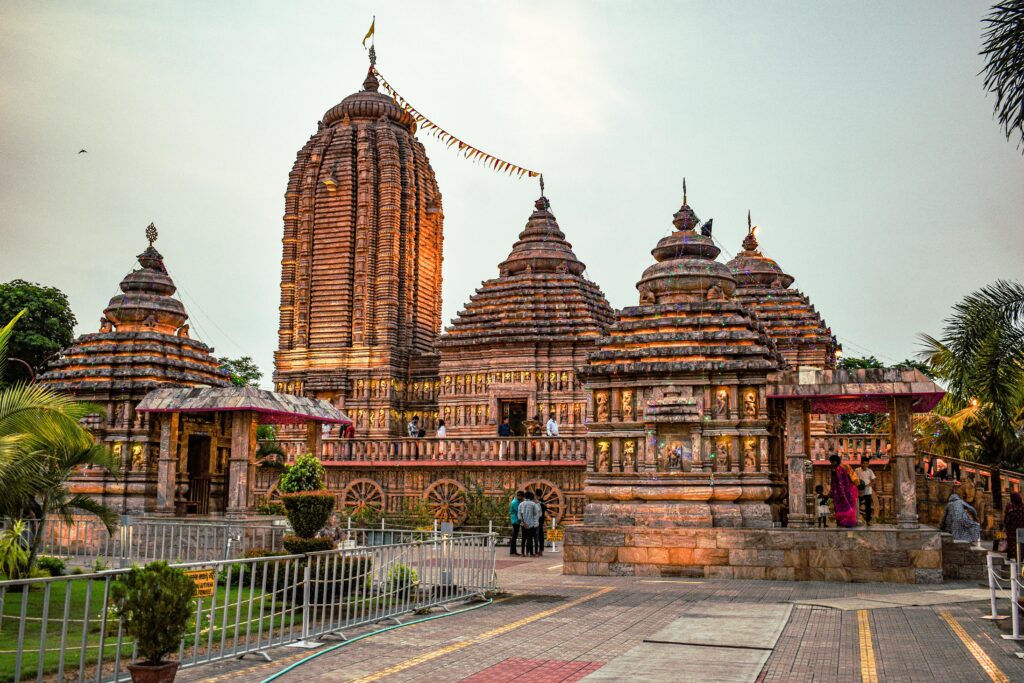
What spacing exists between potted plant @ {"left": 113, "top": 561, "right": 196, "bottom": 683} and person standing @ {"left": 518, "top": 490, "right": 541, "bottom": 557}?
14421 mm

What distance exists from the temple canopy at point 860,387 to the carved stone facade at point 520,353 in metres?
14.2

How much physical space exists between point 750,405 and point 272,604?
12.2m

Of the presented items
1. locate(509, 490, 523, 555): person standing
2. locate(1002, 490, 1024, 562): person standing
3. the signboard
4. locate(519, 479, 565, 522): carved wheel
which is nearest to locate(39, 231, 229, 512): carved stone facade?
locate(509, 490, 523, 555): person standing

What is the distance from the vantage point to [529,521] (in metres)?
22.1

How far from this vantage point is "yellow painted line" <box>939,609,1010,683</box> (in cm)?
889

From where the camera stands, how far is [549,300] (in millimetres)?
35688

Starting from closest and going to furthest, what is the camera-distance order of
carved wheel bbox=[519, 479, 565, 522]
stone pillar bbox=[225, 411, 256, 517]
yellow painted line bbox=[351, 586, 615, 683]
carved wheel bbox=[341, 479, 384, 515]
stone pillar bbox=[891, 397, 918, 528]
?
yellow painted line bbox=[351, 586, 615, 683] → stone pillar bbox=[891, 397, 918, 528] → stone pillar bbox=[225, 411, 256, 517] → carved wheel bbox=[519, 479, 565, 522] → carved wheel bbox=[341, 479, 384, 515]

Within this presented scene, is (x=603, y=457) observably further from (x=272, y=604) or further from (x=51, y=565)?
(x=272, y=604)

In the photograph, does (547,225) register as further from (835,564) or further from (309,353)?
(835,564)

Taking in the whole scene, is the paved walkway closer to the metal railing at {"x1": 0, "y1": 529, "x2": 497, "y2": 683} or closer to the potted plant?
the metal railing at {"x1": 0, "y1": 529, "x2": 497, "y2": 683}

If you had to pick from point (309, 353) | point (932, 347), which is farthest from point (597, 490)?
point (309, 353)

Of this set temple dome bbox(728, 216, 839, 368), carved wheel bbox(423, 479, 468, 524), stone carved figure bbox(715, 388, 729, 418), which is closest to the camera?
stone carved figure bbox(715, 388, 729, 418)

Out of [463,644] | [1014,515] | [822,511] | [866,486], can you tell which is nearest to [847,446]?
[866,486]

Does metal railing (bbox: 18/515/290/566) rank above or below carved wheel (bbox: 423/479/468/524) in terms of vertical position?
below
